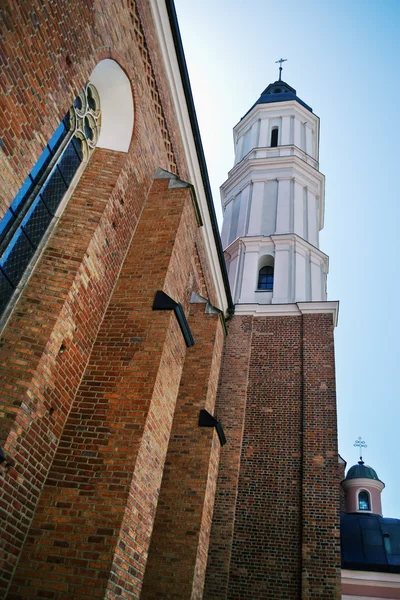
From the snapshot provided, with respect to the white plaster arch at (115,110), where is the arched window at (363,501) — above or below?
above

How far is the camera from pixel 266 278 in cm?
1591

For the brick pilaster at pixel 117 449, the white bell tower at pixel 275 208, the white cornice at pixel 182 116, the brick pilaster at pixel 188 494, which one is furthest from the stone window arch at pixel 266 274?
the brick pilaster at pixel 117 449

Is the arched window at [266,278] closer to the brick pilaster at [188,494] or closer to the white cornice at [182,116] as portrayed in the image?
the white cornice at [182,116]

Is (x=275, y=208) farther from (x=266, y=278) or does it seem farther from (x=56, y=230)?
(x=56, y=230)

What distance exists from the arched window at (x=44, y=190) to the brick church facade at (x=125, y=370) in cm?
2

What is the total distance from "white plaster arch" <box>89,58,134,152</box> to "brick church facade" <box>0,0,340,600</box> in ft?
0.08

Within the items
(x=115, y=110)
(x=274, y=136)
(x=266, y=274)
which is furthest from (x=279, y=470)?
(x=274, y=136)

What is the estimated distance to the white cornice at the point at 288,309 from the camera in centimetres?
1363

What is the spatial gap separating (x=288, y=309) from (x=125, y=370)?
863cm

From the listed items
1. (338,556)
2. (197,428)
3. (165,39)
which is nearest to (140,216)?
(165,39)

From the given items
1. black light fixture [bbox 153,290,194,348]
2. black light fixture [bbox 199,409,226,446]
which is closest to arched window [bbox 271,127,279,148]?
black light fixture [bbox 199,409,226,446]

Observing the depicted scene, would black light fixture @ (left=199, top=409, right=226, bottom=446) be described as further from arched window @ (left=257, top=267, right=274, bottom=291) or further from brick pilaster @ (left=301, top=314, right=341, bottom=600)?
arched window @ (left=257, top=267, right=274, bottom=291)

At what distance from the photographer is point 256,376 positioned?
12.7 meters

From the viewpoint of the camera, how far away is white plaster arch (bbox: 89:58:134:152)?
720 cm
